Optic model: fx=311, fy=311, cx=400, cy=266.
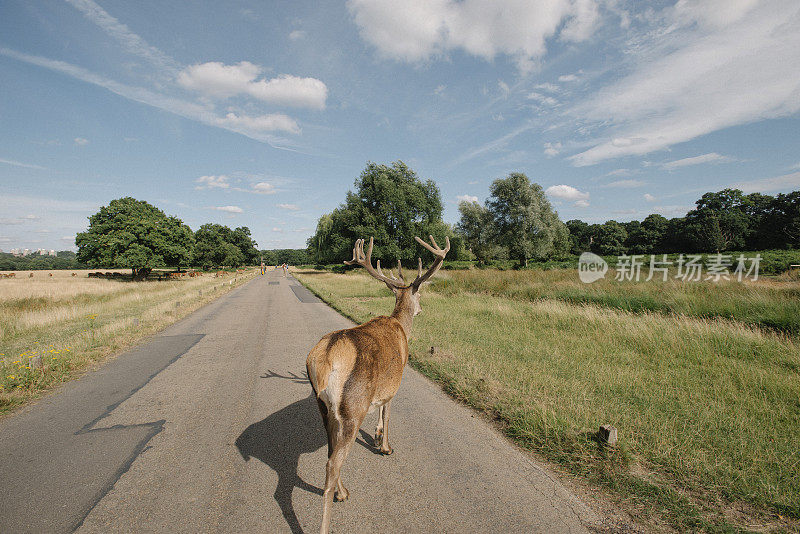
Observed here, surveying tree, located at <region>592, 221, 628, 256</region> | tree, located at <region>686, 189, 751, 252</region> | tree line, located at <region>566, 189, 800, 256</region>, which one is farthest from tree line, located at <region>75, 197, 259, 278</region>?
tree, located at <region>592, 221, 628, 256</region>

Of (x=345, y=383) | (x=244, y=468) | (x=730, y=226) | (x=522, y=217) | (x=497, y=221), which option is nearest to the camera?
(x=345, y=383)

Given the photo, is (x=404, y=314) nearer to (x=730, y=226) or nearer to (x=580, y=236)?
(x=730, y=226)

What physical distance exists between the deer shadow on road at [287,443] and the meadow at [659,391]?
96.8 inches

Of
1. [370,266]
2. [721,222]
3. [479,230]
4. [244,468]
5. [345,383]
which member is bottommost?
[244,468]

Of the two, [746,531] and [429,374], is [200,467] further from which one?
[746,531]

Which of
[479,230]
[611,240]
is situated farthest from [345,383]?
[611,240]

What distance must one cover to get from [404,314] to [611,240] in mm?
93886

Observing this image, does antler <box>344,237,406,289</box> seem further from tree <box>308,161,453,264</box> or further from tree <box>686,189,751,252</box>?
tree <box>686,189,751,252</box>

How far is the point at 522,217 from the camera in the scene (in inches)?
1571

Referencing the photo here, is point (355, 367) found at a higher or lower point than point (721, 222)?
lower

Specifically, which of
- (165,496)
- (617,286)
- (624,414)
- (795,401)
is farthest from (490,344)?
(617,286)

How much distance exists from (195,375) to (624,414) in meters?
7.74

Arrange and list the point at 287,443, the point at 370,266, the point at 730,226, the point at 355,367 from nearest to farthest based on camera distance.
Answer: the point at 355,367, the point at 287,443, the point at 370,266, the point at 730,226

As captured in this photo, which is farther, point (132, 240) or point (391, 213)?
point (391, 213)
